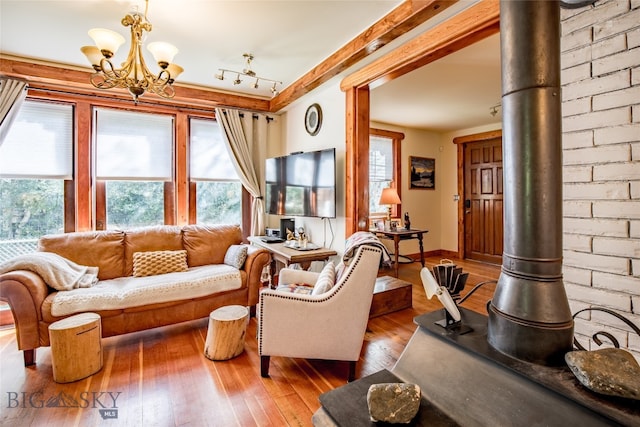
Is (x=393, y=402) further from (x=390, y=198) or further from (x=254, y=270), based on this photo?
(x=390, y=198)

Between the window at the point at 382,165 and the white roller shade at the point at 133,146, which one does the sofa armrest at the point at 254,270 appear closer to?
the white roller shade at the point at 133,146

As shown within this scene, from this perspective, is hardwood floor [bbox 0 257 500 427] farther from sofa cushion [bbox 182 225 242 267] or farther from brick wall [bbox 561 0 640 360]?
brick wall [bbox 561 0 640 360]

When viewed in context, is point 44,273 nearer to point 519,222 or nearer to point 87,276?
point 87,276

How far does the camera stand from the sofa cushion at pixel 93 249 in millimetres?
2828

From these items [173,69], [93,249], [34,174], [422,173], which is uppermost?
[173,69]

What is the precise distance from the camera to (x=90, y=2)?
2.16 m

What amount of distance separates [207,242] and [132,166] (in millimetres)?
1391

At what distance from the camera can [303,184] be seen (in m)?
3.57

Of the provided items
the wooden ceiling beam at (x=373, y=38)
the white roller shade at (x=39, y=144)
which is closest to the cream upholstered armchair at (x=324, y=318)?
the wooden ceiling beam at (x=373, y=38)

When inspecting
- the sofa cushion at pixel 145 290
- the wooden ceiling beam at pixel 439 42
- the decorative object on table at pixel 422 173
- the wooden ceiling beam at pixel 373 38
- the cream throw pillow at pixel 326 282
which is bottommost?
the sofa cushion at pixel 145 290

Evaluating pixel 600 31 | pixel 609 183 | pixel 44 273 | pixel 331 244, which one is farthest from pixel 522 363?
pixel 44 273

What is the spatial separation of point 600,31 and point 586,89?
0.80ft

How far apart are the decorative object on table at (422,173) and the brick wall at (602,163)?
4.32m

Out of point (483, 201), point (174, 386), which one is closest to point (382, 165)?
point (483, 201)
